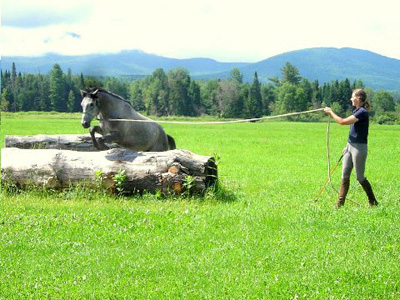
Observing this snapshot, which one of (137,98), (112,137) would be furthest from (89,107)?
(137,98)

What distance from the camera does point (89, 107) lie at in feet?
45.0

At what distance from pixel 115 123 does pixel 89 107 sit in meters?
1.07

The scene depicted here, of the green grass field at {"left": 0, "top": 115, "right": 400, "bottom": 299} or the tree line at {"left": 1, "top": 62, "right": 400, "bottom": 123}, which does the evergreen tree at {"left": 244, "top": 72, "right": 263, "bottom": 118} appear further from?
the green grass field at {"left": 0, "top": 115, "right": 400, "bottom": 299}

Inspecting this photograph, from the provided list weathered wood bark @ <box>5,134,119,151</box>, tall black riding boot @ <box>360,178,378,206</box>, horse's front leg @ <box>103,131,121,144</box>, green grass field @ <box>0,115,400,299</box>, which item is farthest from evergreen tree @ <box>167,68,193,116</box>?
tall black riding boot @ <box>360,178,378,206</box>

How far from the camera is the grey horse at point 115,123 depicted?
13.8m

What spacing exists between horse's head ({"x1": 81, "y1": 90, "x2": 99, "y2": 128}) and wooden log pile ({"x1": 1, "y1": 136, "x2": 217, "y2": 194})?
91cm

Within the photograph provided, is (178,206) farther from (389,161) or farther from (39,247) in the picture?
(389,161)

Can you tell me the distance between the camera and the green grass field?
718cm

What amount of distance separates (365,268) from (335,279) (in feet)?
2.26

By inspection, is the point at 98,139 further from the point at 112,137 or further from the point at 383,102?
the point at 383,102

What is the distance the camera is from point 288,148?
111ft

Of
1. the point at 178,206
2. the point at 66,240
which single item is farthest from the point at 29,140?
the point at 66,240

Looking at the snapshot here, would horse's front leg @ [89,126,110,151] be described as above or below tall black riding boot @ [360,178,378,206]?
above

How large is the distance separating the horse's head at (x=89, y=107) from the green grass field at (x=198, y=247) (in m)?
1.93
